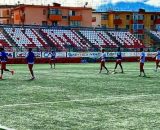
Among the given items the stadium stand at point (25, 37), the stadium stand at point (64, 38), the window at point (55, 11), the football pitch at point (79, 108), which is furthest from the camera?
the window at point (55, 11)

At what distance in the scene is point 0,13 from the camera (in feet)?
348

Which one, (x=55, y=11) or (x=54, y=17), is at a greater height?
(x=55, y=11)

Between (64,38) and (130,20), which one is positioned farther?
(130,20)

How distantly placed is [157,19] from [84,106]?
95010 millimetres

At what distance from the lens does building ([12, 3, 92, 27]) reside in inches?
3570

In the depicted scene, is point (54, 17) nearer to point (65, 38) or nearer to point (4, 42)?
point (65, 38)

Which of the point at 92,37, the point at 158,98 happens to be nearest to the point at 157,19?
the point at 92,37

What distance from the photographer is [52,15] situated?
9225 centimetres

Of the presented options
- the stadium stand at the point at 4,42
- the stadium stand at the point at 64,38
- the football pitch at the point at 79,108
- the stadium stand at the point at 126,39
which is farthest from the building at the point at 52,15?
the football pitch at the point at 79,108

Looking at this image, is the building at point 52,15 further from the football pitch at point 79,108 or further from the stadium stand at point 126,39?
the football pitch at point 79,108

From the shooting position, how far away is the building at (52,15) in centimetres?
9069

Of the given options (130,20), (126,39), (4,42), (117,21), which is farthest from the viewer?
(130,20)

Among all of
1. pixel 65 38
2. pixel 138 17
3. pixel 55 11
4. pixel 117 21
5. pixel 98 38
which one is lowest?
pixel 98 38

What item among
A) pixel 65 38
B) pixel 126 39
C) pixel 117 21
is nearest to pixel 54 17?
pixel 117 21
